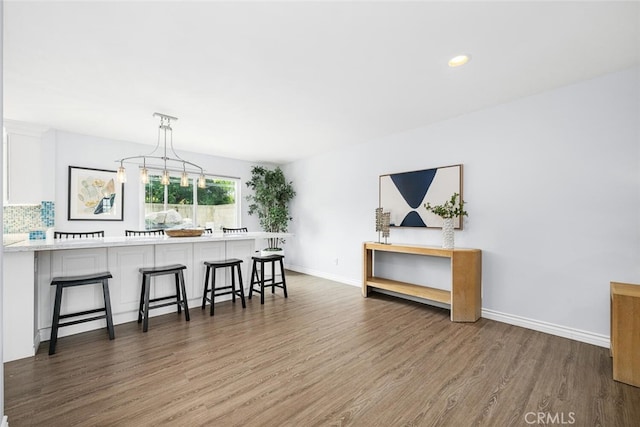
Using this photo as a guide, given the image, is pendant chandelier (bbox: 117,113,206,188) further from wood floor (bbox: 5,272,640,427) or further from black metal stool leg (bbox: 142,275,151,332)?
wood floor (bbox: 5,272,640,427)

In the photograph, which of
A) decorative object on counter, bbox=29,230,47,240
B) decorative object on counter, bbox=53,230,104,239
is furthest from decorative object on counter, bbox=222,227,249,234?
decorative object on counter, bbox=29,230,47,240

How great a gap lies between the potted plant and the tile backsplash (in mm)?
3290

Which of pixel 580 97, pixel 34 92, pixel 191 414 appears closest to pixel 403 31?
pixel 580 97

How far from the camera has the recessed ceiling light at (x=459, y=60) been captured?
2.40 metres

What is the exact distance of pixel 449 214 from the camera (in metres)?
3.61

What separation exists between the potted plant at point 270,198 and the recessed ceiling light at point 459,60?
4.40m

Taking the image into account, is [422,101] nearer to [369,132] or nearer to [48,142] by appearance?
[369,132]

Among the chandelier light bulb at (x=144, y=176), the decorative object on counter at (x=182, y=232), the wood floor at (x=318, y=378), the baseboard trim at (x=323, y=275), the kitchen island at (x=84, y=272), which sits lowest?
the wood floor at (x=318, y=378)

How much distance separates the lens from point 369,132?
4.46m

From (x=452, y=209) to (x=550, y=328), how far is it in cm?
161

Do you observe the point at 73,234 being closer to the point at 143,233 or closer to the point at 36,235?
the point at 36,235

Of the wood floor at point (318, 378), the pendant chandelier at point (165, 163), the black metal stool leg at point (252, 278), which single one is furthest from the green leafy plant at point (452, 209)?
the pendant chandelier at point (165, 163)

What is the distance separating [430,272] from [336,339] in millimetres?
1850

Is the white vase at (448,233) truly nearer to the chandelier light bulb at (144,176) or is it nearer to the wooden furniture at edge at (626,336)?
the wooden furniture at edge at (626,336)
